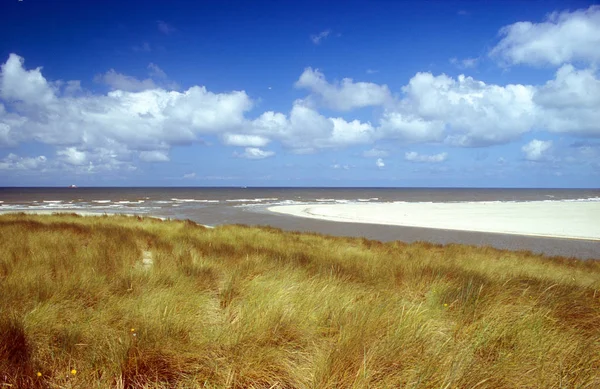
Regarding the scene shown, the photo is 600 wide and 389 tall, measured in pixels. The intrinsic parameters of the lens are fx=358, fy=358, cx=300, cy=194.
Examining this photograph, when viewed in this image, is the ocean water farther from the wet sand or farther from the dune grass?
the dune grass

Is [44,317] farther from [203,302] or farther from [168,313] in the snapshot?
[203,302]

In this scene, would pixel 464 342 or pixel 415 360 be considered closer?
pixel 415 360

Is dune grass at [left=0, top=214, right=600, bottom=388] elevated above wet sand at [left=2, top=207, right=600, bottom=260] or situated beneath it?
elevated above

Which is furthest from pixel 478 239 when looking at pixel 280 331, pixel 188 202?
pixel 188 202

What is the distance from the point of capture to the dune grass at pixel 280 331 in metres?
3.25

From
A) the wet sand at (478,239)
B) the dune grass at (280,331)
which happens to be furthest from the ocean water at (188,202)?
the dune grass at (280,331)

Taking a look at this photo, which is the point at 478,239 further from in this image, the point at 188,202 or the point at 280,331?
the point at 188,202

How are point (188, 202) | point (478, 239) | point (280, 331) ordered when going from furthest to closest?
point (188, 202)
point (478, 239)
point (280, 331)

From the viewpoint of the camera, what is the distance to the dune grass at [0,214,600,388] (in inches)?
128

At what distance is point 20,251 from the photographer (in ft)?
27.3

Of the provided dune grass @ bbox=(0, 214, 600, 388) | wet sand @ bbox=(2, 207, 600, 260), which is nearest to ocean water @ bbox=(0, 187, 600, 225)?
→ wet sand @ bbox=(2, 207, 600, 260)

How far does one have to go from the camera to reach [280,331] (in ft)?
13.4

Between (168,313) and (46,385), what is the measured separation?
1406 mm

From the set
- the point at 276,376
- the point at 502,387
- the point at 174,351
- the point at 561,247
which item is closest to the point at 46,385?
the point at 174,351
